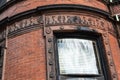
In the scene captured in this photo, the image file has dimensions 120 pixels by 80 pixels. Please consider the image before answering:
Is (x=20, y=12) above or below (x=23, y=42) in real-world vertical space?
above

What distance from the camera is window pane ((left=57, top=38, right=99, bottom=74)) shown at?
808cm

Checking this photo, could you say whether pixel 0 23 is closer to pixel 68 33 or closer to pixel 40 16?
Answer: pixel 40 16

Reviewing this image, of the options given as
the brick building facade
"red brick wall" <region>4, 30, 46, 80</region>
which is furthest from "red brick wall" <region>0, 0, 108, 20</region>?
"red brick wall" <region>4, 30, 46, 80</region>

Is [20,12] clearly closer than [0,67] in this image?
No

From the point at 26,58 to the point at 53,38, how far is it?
43.8 inches

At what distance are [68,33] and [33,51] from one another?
138 cm

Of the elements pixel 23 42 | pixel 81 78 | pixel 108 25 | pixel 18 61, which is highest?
pixel 108 25

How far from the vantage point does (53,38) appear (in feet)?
27.8

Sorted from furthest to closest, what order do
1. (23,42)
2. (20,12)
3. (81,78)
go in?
(20,12), (23,42), (81,78)

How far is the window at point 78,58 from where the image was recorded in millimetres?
7969

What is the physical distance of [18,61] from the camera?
828cm

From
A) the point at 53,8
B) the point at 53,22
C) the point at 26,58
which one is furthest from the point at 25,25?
the point at 26,58

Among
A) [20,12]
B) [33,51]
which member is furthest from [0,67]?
[20,12]

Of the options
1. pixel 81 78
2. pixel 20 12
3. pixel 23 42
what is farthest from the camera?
pixel 20 12
